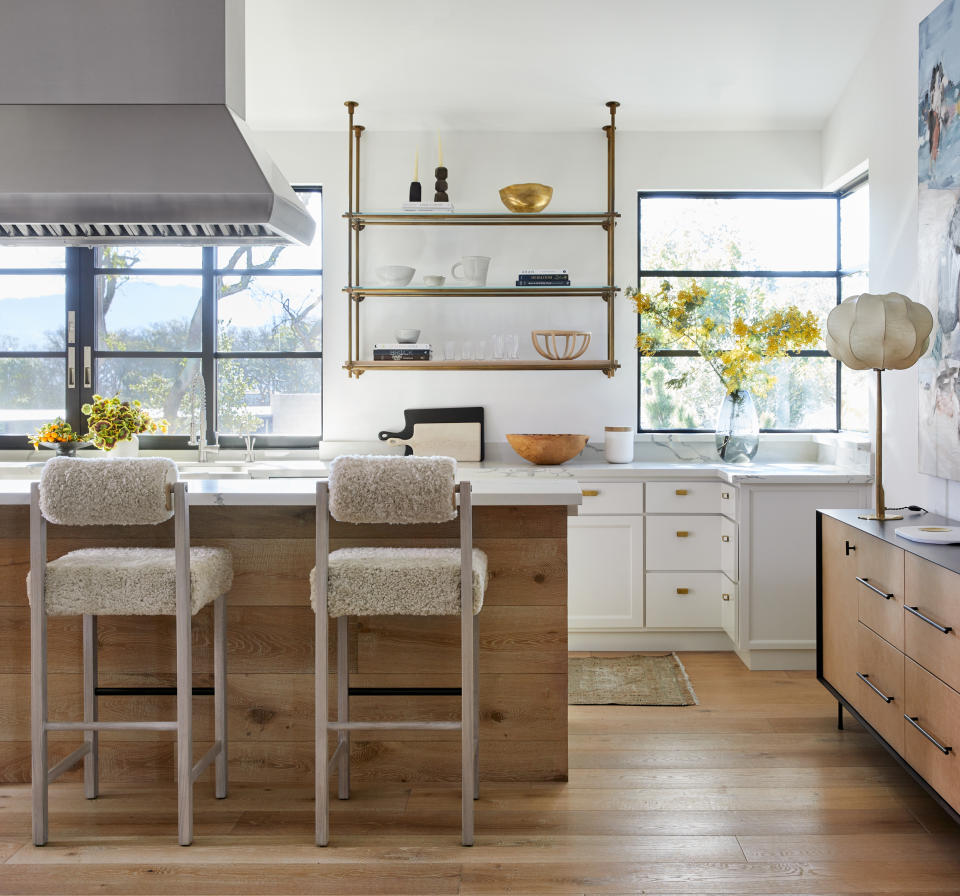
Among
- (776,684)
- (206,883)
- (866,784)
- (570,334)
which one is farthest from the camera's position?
(570,334)

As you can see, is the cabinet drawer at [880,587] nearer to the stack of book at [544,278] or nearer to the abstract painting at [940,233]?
the abstract painting at [940,233]

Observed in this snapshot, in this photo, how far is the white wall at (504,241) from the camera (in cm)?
463

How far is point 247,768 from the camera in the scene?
2.71 meters

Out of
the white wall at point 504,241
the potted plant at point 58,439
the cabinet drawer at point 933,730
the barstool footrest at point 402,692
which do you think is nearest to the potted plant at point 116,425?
the potted plant at point 58,439

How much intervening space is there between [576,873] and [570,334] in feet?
9.26

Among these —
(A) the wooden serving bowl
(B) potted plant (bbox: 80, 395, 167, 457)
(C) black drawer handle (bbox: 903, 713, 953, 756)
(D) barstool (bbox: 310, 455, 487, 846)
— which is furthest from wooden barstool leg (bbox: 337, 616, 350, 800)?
(B) potted plant (bbox: 80, 395, 167, 457)

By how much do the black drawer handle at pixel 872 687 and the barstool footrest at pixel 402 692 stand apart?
1.28 metres

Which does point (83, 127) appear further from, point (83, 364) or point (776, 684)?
point (776, 684)

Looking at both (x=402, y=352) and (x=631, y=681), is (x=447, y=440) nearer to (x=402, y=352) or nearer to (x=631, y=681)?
(x=402, y=352)

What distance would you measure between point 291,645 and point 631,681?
1.62 metres

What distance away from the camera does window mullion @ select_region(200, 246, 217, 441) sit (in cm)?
472

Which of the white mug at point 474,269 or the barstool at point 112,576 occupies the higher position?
the white mug at point 474,269

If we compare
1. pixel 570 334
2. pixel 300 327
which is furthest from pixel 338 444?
pixel 570 334

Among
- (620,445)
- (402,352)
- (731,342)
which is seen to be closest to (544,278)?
(402,352)
